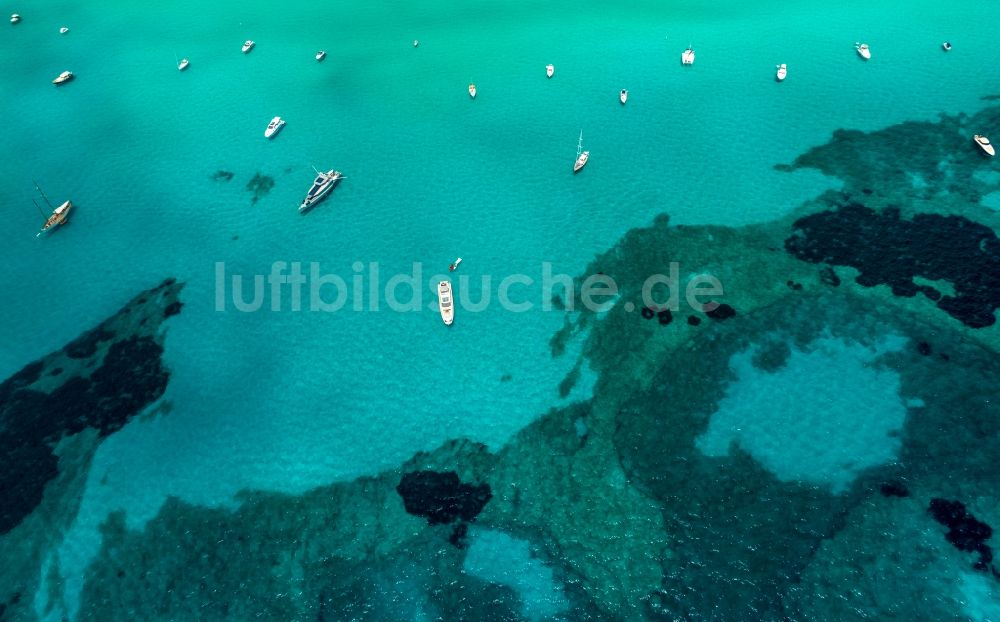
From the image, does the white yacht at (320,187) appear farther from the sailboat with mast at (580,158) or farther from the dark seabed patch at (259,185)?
the sailboat with mast at (580,158)

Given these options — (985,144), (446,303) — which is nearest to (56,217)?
(446,303)

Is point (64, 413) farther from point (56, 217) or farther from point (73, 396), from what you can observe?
point (56, 217)

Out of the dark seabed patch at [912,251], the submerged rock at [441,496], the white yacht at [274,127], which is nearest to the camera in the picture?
the submerged rock at [441,496]

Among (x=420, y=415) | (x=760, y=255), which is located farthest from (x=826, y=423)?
(x=420, y=415)

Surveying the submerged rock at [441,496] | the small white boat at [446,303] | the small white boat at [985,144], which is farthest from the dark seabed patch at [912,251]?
the submerged rock at [441,496]

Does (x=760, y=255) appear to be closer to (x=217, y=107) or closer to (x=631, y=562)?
(x=631, y=562)

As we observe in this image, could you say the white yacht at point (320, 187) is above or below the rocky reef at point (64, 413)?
above

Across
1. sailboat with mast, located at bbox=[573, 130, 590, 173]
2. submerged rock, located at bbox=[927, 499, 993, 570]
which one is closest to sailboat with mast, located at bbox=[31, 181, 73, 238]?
sailboat with mast, located at bbox=[573, 130, 590, 173]
